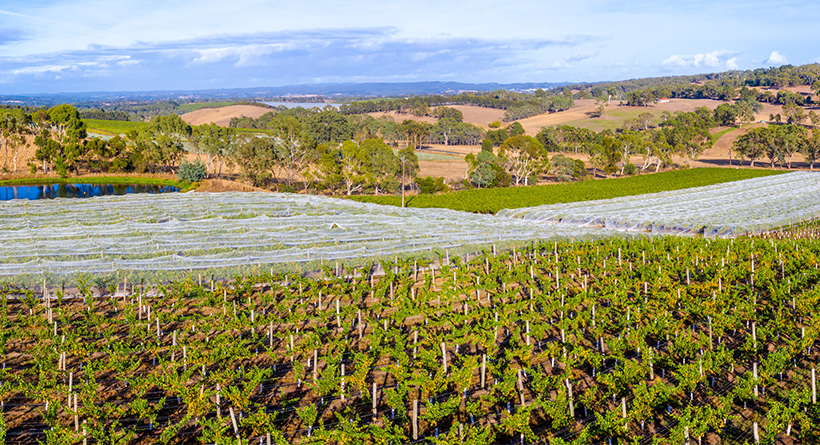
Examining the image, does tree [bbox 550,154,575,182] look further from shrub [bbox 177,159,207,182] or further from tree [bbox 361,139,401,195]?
shrub [bbox 177,159,207,182]

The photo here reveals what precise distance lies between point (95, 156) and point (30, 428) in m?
68.3

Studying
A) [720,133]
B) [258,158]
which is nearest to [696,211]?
[258,158]

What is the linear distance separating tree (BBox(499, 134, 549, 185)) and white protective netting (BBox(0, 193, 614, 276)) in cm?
3393

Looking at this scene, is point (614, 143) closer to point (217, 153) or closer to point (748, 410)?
point (217, 153)

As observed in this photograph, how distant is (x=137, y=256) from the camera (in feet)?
61.0

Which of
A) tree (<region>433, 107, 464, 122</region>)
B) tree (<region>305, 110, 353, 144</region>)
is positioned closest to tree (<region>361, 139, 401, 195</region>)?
tree (<region>305, 110, 353, 144</region>)

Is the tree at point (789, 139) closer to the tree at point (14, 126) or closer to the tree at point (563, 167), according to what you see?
the tree at point (563, 167)

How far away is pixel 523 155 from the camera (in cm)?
6353

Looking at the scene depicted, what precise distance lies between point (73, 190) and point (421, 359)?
5921 centimetres

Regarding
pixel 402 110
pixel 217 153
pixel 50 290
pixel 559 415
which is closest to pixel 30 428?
pixel 50 290

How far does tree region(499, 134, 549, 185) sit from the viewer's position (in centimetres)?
6288

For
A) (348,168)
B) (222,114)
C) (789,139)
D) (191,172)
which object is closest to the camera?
(348,168)

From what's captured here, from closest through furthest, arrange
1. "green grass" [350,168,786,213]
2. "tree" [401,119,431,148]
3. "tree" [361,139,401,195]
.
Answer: "green grass" [350,168,786,213], "tree" [361,139,401,195], "tree" [401,119,431,148]

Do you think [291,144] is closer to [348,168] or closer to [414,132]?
[348,168]
